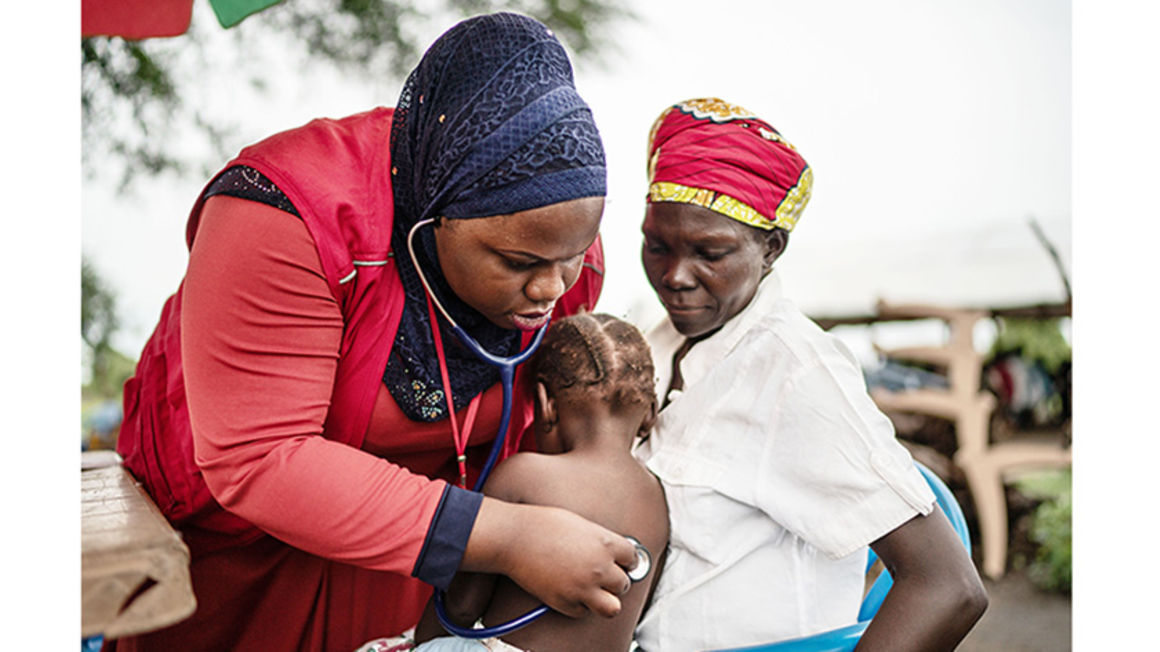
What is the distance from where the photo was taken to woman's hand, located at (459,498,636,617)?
1.46 metres

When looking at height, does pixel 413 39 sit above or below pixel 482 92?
above

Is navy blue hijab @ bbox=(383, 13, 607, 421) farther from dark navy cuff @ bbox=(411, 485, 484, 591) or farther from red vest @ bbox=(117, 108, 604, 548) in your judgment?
dark navy cuff @ bbox=(411, 485, 484, 591)

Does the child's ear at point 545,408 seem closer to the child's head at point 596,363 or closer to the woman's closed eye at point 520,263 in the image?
the child's head at point 596,363

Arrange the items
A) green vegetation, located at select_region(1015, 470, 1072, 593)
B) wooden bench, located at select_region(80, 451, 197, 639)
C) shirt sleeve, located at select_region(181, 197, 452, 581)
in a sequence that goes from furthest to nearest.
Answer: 1. green vegetation, located at select_region(1015, 470, 1072, 593)
2. shirt sleeve, located at select_region(181, 197, 452, 581)
3. wooden bench, located at select_region(80, 451, 197, 639)

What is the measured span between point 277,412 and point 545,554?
0.48 meters

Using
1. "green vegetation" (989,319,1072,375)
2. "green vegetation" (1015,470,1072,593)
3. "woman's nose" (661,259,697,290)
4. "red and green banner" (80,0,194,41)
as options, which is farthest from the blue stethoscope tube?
"green vegetation" (989,319,1072,375)

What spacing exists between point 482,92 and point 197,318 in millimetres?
598

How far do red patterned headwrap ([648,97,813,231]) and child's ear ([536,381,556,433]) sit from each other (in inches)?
20.0

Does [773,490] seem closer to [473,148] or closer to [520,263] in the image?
[520,263]

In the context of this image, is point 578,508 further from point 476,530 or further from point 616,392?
point 476,530

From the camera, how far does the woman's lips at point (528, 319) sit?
5.57 feet

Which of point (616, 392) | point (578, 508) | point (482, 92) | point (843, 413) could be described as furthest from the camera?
point (616, 392)
